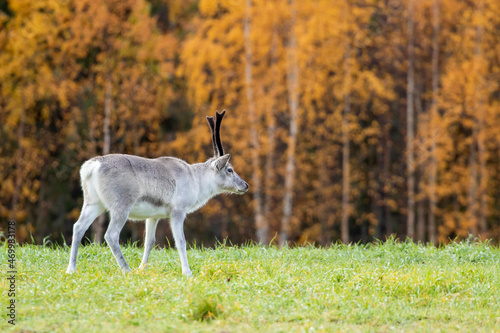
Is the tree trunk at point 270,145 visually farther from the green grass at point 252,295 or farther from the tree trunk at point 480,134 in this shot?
the green grass at point 252,295

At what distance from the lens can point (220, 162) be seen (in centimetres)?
939

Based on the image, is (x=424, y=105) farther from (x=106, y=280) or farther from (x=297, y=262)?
(x=106, y=280)

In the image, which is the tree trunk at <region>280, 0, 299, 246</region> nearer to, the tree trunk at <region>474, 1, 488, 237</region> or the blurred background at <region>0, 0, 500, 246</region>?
the blurred background at <region>0, 0, 500, 246</region>

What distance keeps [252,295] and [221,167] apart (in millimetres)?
2643

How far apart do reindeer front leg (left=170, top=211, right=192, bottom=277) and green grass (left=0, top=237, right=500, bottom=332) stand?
0.14 meters

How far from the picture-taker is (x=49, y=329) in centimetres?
597

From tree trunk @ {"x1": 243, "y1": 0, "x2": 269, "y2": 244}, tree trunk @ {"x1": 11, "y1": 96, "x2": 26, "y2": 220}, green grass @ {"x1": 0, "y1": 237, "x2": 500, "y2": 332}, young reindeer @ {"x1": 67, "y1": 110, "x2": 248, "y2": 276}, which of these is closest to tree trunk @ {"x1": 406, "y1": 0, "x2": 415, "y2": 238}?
tree trunk @ {"x1": 243, "y1": 0, "x2": 269, "y2": 244}

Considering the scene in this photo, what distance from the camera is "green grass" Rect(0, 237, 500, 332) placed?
6.34 m

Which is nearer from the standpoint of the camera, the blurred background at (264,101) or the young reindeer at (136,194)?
the young reindeer at (136,194)

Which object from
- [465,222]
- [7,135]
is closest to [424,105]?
[465,222]

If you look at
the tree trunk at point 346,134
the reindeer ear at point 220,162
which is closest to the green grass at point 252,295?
the reindeer ear at point 220,162

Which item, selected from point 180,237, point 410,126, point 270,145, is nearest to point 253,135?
point 270,145

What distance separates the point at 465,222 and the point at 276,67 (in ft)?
28.7

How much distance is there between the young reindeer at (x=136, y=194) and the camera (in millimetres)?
8047
